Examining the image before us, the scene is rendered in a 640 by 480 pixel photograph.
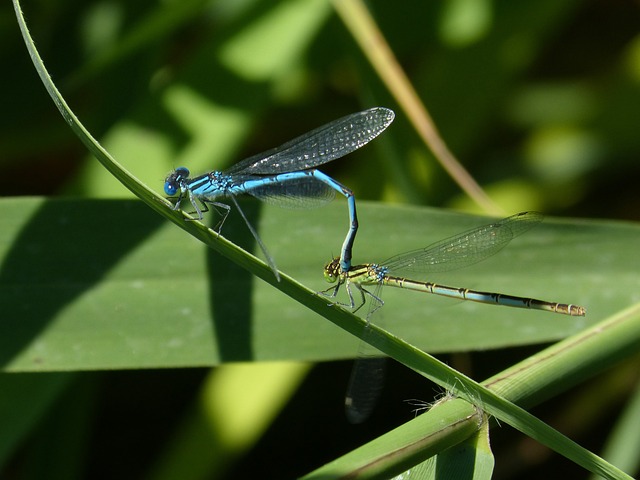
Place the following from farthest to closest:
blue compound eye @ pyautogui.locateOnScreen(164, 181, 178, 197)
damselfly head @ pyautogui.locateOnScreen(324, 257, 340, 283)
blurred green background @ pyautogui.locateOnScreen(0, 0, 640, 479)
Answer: blurred green background @ pyautogui.locateOnScreen(0, 0, 640, 479) < blue compound eye @ pyautogui.locateOnScreen(164, 181, 178, 197) < damselfly head @ pyautogui.locateOnScreen(324, 257, 340, 283)

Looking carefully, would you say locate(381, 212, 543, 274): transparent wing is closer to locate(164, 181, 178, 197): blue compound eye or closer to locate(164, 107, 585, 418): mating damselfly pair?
locate(164, 107, 585, 418): mating damselfly pair

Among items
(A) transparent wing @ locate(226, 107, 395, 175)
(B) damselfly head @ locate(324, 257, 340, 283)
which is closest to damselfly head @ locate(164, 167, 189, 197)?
(A) transparent wing @ locate(226, 107, 395, 175)

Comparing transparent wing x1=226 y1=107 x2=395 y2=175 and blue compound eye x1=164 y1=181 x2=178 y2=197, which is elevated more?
transparent wing x1=226 y1=107 x2=395 y2=175

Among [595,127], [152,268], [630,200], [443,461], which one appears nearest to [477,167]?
[595,127]

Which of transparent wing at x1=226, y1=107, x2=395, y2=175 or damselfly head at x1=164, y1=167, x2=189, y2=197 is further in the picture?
transparent wing at x1=226, y1=107, x2=395, y2=175

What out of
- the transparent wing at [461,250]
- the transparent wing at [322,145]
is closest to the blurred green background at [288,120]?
the transparent wing at [322,145]

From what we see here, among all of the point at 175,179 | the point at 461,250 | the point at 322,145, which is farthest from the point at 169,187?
the point at 461,250

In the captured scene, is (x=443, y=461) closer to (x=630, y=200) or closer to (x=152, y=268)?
(x=152, y=268)

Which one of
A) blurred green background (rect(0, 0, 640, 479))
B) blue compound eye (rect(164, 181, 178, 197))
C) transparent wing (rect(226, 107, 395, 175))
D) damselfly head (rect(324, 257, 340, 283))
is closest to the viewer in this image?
damselfly head (rect(324, 257, 340, 283))
